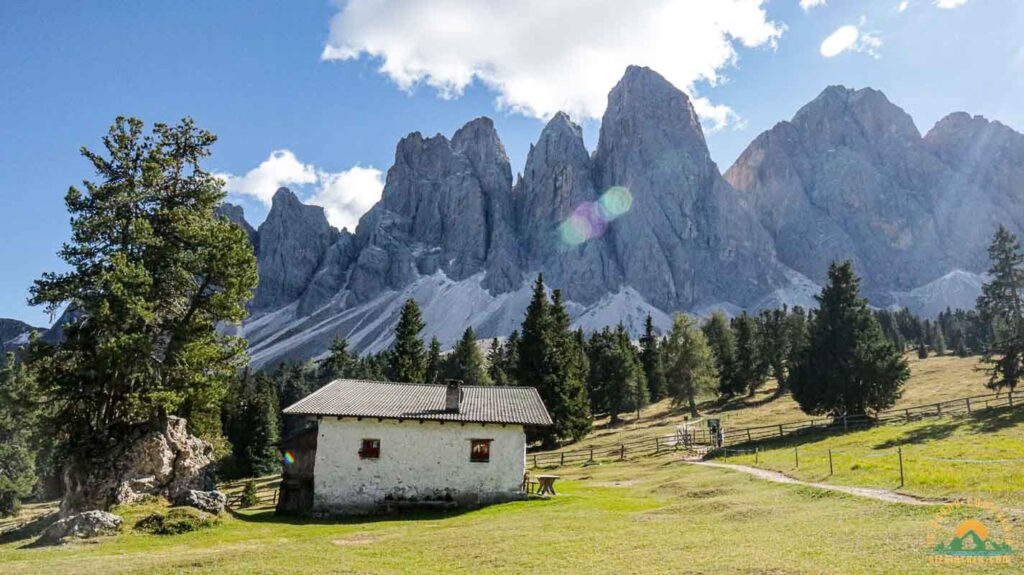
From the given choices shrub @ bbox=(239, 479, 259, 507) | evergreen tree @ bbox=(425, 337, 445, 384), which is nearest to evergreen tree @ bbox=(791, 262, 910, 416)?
shrub @ bbox=(239, 479, 259, 507)

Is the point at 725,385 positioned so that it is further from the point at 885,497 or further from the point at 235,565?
the point at 235,565

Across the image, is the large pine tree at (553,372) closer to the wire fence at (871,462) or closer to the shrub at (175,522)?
the wire fence at (871,462)

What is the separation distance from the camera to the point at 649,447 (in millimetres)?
52219

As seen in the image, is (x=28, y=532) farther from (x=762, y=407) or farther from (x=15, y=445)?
(x=762, y=407)

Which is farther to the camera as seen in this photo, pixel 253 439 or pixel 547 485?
pixel 253 439

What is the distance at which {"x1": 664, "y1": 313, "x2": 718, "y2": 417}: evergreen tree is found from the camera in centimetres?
7275

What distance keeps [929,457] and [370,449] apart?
2724cm

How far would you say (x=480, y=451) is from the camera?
31.6 metres

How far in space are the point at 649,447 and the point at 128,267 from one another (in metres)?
42.0

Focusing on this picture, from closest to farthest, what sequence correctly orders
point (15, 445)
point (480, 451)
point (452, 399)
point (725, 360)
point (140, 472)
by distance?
1. point (140, 472)
2. point (480, 451)
3. point (452, 399)
4. point (15, 445)
5. point (725, 360)

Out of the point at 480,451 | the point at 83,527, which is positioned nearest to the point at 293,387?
the point at 480,451

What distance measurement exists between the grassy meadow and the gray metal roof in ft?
15.5

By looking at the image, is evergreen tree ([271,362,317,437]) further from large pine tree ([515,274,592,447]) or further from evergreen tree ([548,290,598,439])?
evergreen tree ([548,290,598,439])

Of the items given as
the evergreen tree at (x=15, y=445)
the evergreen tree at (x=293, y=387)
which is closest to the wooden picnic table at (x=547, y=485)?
the evergreen tree at (x=15, y=445)
